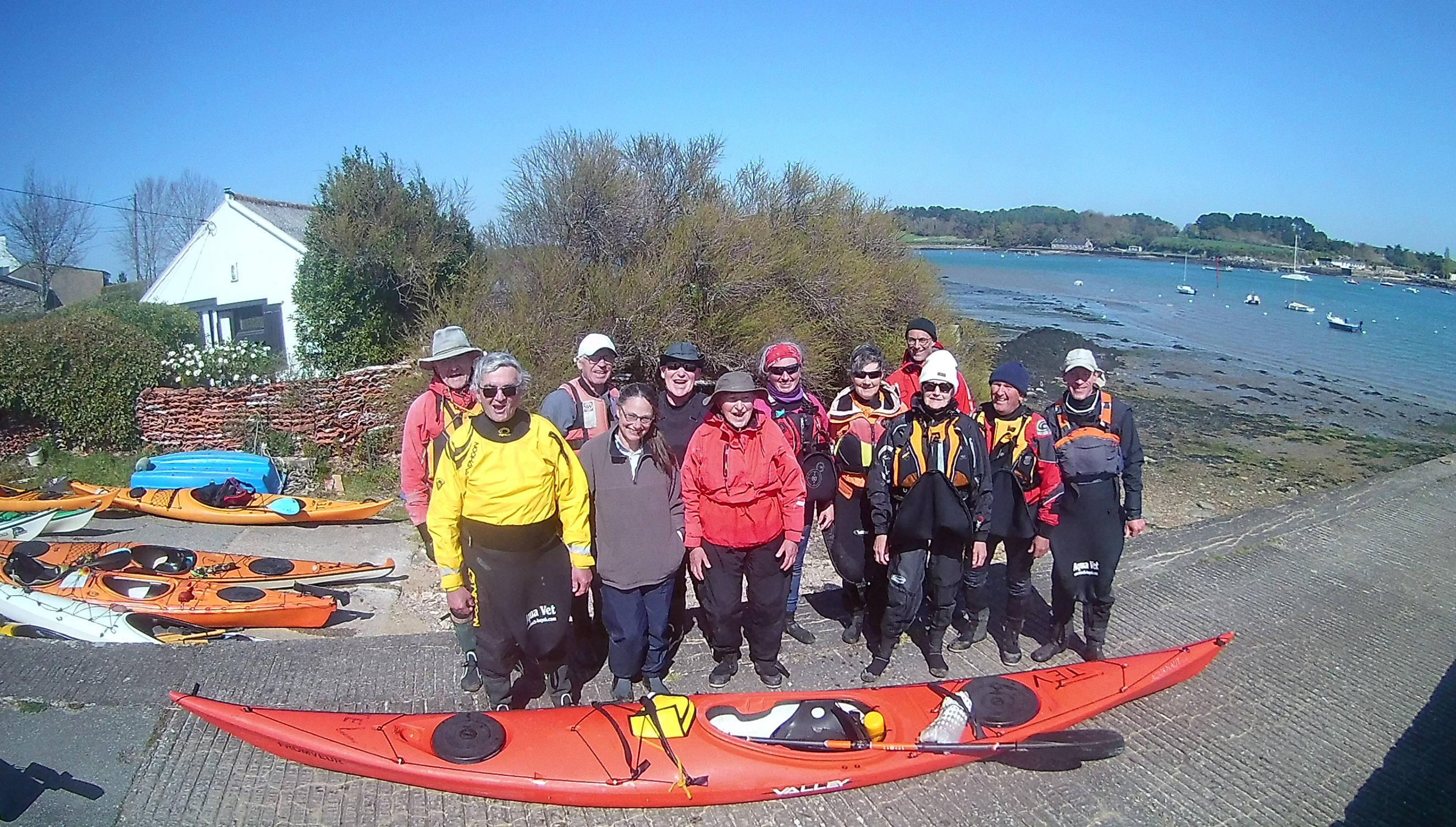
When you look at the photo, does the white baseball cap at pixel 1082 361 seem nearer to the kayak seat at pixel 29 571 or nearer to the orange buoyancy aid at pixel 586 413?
the orange buoyancy aid at pixel 586 413

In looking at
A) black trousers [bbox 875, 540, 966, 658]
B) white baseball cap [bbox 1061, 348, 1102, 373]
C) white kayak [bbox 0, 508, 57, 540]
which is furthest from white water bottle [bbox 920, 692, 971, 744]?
white kayak [bbox 0, 508, 57, 540]

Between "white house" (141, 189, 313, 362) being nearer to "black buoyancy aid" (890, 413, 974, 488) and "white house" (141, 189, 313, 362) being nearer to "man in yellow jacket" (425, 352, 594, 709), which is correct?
"man in yellow jacket" (425, 352, 594, 709)

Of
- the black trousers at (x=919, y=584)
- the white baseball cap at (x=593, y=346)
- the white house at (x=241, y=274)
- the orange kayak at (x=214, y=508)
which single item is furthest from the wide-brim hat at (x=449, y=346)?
the white house at (x=241, y=274)

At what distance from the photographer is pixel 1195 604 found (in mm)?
5949

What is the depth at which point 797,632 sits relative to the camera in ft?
17.0

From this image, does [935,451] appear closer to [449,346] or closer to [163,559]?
[449,346]

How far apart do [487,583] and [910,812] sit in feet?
7.08

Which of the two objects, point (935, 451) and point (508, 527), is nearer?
point (508, 527)

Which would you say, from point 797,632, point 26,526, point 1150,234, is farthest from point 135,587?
point 1150,234

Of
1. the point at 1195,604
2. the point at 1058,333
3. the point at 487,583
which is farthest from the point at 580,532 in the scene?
the point at 1058,333

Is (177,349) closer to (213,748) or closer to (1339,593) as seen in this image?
(213,748)

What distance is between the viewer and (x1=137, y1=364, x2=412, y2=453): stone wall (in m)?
11.5

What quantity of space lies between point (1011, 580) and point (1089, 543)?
54cm

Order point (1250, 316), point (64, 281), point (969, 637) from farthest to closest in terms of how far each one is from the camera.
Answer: point (1250, 316) → point (64, 281) → point (969, 637)
